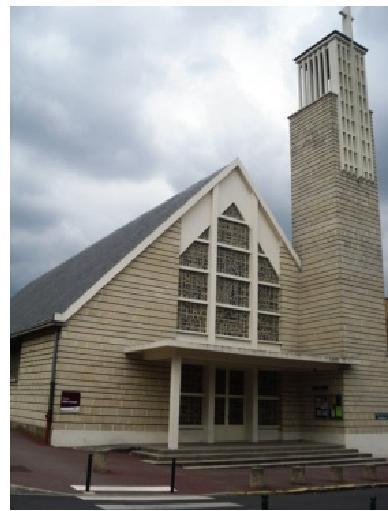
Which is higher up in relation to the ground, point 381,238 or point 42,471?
point 381,238

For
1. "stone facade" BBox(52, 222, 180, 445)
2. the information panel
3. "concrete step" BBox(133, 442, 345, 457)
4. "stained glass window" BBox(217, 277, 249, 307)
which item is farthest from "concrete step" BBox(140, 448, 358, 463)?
"stained glass window" BBox(217, 277, 249, 307)

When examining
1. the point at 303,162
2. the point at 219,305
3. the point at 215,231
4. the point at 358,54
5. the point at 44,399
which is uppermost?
the point at 358,54

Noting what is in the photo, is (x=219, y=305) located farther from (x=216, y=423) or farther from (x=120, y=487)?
(x=120, y=487)

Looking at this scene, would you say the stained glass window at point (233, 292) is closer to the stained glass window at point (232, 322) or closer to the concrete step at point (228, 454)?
the stained glass window at point (232, 322)

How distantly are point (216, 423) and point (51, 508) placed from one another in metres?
14.0

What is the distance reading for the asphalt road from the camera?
408 inches

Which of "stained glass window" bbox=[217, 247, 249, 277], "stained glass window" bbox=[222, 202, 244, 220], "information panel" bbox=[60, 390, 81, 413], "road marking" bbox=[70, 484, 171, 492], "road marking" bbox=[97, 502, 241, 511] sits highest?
"stained glass window" bbox=[222, 202, 244, 220]

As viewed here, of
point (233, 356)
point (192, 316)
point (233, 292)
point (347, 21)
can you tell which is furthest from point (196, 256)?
point (347, 21)

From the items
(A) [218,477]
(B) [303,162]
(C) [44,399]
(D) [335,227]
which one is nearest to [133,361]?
(C) [44,399]

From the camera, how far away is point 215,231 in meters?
24.5

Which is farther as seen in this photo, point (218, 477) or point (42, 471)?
point (218, 477)

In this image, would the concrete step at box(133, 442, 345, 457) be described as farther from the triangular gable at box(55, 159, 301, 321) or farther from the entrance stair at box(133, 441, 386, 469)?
the triangular gable at box(55, 159, 301, 321)

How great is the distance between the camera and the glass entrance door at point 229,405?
2330 centimetres

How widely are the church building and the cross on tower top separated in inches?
2.7
